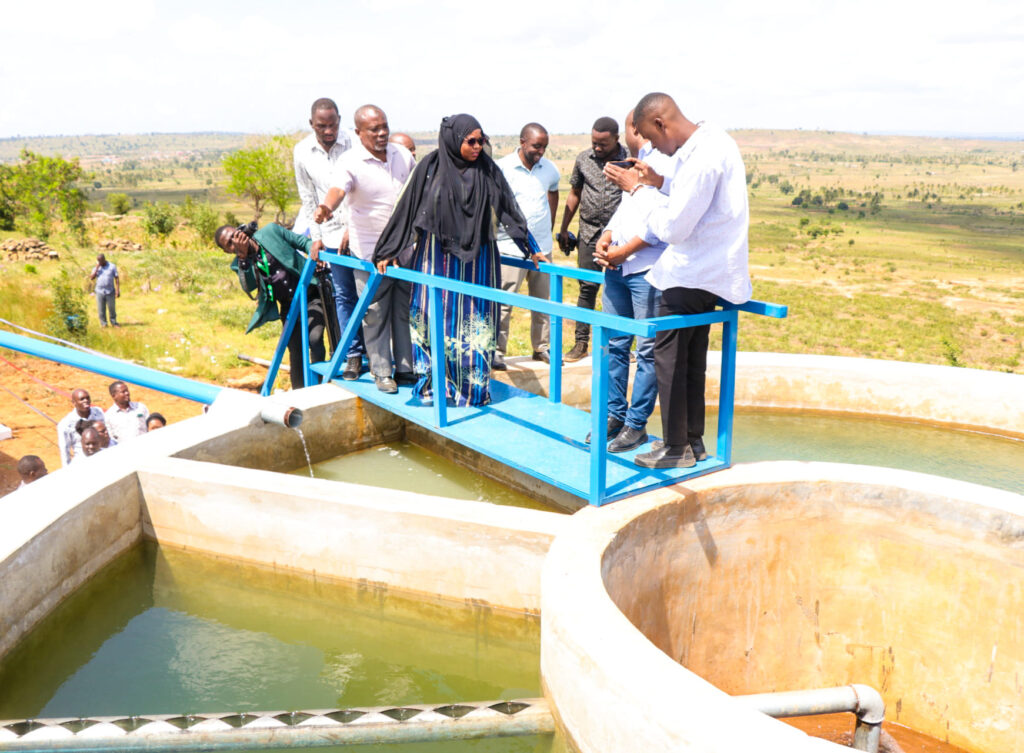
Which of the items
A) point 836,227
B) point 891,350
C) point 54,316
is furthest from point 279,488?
point 836,227

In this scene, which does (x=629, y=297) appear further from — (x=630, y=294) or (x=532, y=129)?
(x=532, y=129)

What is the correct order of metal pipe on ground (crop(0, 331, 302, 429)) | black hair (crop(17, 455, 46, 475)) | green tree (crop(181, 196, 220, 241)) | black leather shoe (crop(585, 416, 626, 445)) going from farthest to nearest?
1. green tree (crop(181, 196, 220, 241))
2. black hair (crop(17, 455, 46, 475))
3. metal pipe on ground (crop(0, 331, 302, 429))
4. black leather shoe (crop(585, 416, 626, 445))

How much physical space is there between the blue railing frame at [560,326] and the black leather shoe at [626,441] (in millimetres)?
486

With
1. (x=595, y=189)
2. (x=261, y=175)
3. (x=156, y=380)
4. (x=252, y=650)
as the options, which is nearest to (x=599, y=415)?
(x=252, y=650)

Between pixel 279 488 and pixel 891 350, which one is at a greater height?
pixel 279 488

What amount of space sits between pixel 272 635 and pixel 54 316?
9.17 meters

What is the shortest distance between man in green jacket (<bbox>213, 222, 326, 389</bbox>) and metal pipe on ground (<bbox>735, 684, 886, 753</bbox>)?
4.47 m

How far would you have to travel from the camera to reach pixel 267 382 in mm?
7051

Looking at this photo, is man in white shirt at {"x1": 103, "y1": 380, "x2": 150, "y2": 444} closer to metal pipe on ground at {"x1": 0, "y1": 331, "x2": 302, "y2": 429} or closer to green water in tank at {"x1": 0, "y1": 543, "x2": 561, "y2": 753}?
metal pipe on ground at {"x1": 0, "y1": 331, "x2": 302, "y2": 429}

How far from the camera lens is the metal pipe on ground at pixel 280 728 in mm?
3389

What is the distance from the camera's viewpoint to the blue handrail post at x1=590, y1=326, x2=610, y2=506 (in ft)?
13.1

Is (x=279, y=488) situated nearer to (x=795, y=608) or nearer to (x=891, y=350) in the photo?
(x=795, y=608)

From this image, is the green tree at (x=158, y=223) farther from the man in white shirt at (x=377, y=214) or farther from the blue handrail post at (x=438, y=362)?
the blue handrail post at (x=438, y=362)

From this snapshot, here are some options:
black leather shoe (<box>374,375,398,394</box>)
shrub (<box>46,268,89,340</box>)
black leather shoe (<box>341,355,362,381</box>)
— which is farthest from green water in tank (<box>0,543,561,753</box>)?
shrub (<box>46,268,89,340</box>)
